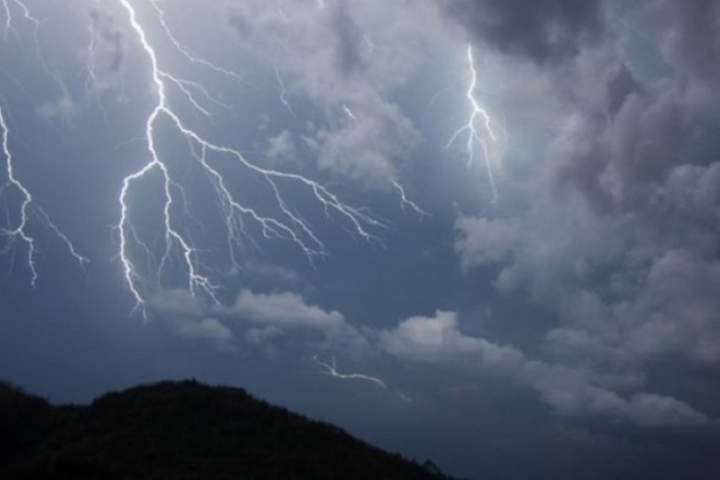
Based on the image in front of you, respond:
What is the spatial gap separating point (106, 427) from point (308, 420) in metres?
6.23

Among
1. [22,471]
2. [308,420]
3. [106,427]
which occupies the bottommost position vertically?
[22,471]

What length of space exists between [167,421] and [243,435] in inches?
86.5

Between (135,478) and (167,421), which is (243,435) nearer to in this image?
(167,421)

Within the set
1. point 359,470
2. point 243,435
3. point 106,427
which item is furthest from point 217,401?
point 359,470

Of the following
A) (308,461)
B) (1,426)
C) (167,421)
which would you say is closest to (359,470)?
(308,461)

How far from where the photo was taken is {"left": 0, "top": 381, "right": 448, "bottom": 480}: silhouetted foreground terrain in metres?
19.2

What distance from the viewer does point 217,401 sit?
82.2ft

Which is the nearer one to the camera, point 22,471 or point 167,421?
point 22,471

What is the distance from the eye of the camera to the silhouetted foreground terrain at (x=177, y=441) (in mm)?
19219

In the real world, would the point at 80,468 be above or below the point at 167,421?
below

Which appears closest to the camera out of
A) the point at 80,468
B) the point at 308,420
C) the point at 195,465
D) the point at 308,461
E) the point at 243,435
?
the point at 80,468

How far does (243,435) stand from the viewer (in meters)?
22.9

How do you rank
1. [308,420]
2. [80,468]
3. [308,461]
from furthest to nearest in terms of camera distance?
1. [308,420]
2. [308,461]
3. [80,468]

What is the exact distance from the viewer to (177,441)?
21438 millimetres
